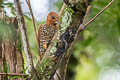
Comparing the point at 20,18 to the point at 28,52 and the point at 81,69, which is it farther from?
the point at 81,69

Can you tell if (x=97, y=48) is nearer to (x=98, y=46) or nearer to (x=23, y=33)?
(x=98, y=46)

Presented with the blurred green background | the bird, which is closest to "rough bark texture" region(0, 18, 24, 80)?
the bird

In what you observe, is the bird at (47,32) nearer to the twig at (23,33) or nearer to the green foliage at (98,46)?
the green foliage at (98,46)

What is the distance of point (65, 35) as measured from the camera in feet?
5.97

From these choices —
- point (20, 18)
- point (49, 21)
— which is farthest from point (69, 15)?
point (49, 21)

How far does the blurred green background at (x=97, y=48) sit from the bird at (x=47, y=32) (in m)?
0.37

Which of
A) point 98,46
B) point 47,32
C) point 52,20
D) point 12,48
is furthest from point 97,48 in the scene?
point 12,48

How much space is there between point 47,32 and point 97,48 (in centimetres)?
308

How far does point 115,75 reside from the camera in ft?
20.5

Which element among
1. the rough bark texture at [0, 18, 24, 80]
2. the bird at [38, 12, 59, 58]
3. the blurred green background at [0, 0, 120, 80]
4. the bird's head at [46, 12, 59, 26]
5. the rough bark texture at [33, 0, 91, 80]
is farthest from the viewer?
the blurred green background at [0, 0, 120, 80]

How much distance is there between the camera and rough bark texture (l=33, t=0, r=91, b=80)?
1.73m

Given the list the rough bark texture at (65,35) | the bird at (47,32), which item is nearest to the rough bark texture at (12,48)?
the bird at (47,32)

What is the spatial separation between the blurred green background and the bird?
1.21ft

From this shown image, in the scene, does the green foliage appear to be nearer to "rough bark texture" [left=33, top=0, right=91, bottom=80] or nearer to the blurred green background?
the blurred green background
